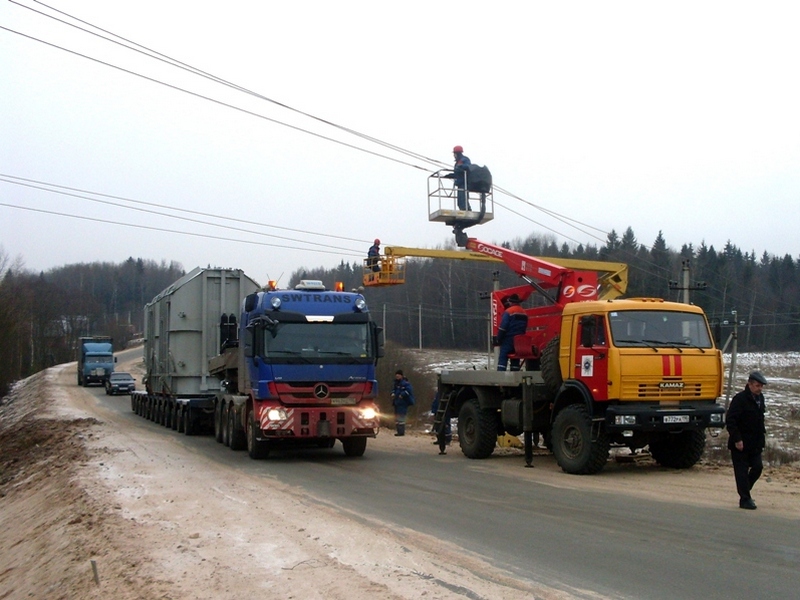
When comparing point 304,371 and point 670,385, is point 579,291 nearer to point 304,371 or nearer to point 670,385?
point 670,385

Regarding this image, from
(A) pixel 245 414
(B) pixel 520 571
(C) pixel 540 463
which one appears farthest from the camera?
(A) pixel 245 414

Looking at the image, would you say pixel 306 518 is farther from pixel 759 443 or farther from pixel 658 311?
pixel 658 311

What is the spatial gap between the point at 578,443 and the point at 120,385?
39514mm

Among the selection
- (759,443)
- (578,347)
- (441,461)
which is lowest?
(441,461)

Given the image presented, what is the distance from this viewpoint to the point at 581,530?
28.2ft

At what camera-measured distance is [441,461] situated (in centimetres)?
1579

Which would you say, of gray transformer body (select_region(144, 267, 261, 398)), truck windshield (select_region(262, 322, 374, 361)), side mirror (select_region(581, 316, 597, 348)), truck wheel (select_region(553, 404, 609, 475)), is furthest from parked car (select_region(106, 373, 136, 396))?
side mirror (select_region(581, 316, 597, 348))

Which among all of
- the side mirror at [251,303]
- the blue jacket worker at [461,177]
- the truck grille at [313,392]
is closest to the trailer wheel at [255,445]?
the truck grille at [313,392]

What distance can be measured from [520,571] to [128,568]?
11.8 ft

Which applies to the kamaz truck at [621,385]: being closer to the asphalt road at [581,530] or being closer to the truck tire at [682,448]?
the truck tire at [682,448]

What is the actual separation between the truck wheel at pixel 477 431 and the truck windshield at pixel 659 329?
13.3 ft

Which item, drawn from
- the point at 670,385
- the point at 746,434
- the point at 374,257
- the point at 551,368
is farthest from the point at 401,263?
the point at 746,434

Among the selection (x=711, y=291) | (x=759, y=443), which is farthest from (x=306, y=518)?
(x=711, y=291)

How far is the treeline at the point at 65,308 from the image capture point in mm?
48259
